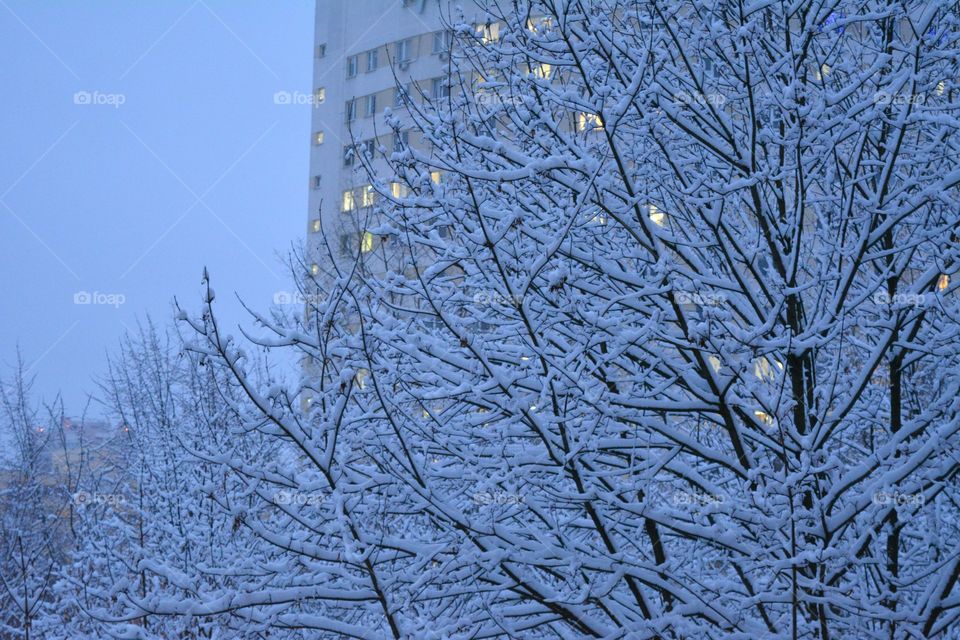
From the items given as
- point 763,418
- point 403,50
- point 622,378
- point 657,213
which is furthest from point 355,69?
point 622,378

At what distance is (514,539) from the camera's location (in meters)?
4.34

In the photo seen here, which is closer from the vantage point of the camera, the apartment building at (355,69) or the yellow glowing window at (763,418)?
the yellow glowing window at (763,418)

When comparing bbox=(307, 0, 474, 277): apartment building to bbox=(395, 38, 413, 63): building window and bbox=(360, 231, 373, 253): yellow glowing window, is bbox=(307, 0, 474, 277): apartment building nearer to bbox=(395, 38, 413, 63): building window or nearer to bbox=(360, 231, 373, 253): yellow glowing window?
bbox=(395, 38, 413, 63): building window

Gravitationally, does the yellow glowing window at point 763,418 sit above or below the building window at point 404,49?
below

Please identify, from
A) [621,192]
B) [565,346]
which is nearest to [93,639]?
[565,346]

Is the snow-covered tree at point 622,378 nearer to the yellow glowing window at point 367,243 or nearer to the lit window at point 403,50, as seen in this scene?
the yellow glowing window at point 367,243

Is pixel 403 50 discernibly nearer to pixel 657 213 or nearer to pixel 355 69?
pixel 355 69

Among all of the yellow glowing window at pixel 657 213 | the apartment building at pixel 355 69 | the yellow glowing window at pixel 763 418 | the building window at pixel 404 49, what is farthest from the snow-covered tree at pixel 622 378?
the building window at pixel 404 49

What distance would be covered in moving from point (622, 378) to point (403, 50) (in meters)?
32.6

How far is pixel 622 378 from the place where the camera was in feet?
16.5

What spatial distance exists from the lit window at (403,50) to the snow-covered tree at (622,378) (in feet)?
100

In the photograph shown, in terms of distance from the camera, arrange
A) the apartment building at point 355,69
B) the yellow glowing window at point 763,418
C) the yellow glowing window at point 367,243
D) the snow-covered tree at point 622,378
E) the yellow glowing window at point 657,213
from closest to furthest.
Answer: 1. the yellow glowing window at point 367,243
2. the snow-covered tree at point 622,378
3. the yellow glowing window at point 763,418
4. the yellow glowing window at point 657,213
5. the apartment building at point 355,69

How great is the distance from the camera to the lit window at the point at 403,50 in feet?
116

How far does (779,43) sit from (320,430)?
349 centimetres
